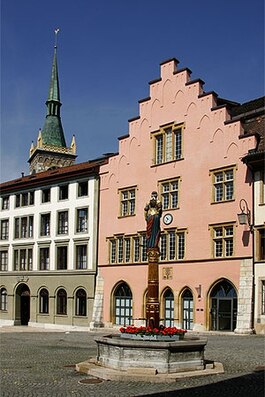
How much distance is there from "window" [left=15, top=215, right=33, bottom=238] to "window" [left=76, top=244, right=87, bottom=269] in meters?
6.11

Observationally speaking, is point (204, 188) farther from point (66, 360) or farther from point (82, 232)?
Answer: point (66, 360)

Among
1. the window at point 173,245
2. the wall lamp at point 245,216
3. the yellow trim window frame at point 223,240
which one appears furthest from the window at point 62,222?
the wall lamp at point 245,216

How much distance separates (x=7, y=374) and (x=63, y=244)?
30.9m

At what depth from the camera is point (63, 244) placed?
4700cm

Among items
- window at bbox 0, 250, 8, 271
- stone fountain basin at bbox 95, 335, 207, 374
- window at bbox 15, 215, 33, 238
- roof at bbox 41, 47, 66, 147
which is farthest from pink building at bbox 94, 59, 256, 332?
roof at bbox 41, 47, 66, 147

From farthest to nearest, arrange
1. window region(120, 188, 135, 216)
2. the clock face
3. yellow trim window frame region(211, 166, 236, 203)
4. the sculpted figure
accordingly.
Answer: window region(120, 188, 135, 216) → the clock face → yellow trim window frame region(211, 166, 236, 203) → the sculpted figure

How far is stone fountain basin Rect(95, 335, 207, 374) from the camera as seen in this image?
15383mm

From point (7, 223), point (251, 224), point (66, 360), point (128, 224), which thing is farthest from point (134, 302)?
point (66, 360)

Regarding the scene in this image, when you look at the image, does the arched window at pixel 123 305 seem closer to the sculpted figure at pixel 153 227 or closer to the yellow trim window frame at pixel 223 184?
the yellow trim window frame at pixel 223 184

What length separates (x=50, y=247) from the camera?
48.1 meters

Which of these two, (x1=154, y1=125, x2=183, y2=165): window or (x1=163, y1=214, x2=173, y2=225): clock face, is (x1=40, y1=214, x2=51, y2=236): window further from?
(x1=163, y1=214, x2=173, y2=225): clock face

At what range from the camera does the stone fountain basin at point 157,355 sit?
15.4m

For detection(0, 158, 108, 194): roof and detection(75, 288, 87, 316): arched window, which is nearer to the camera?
detection(75, 288, 87, 316): arched window

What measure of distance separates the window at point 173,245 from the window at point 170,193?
176 cm
